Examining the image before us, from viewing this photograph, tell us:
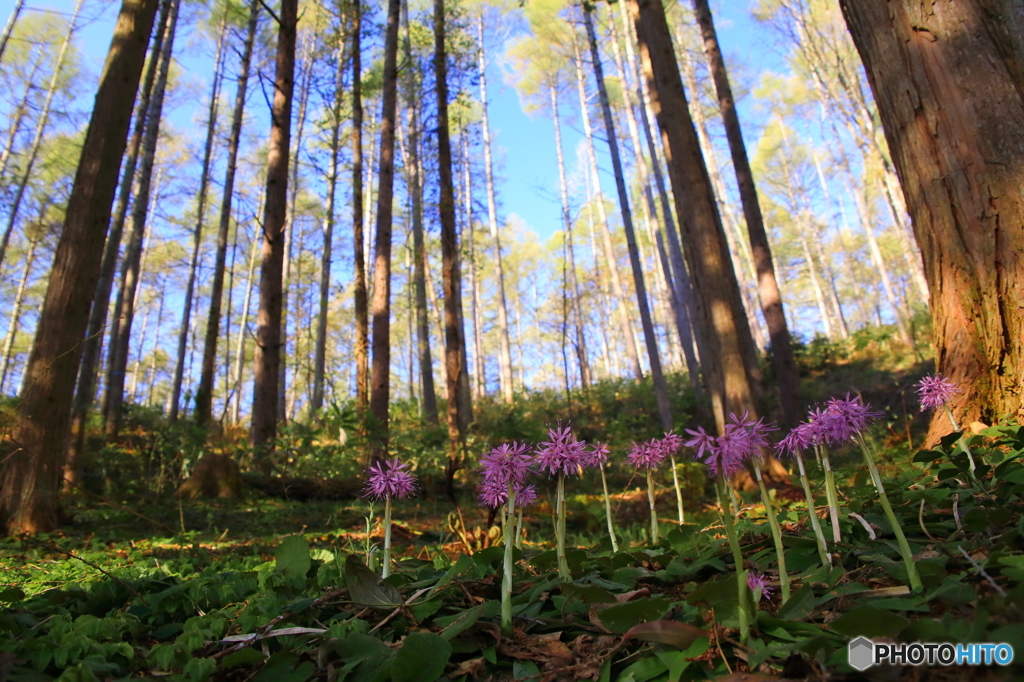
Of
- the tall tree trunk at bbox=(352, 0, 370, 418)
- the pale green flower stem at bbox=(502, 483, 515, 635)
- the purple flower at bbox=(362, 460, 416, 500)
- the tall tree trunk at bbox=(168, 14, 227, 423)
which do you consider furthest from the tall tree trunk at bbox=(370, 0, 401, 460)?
the tall tree trunk at bbox=(168, 14, 227, 423)

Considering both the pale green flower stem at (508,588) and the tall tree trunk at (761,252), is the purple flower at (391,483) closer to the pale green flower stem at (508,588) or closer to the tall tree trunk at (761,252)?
the pale green flower stem at (508,588)

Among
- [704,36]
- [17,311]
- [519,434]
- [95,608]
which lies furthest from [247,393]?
[95,608]

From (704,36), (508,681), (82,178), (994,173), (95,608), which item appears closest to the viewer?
(508,681)

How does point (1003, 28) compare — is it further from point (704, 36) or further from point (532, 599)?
point (704, 36)

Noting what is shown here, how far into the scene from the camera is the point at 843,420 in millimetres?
1364

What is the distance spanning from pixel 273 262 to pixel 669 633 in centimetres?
771

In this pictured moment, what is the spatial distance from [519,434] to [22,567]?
6769mm

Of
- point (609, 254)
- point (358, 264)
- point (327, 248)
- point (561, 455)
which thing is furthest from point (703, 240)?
point (609, 254)

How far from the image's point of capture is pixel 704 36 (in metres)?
9.95

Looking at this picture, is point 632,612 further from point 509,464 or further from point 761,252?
point 761,252

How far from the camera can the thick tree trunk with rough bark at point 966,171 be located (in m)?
2.17

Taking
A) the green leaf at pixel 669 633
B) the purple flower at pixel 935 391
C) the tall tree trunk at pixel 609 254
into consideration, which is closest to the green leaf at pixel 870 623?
the green leaf at pixel 669 633

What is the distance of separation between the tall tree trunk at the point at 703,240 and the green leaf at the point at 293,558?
377 cm

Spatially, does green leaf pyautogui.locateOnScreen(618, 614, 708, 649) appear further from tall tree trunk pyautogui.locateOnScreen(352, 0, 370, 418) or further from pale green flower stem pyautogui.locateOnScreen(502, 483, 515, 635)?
tall tree trunk pyautogui.locateOnScreen(352, 0, 370, 418)
